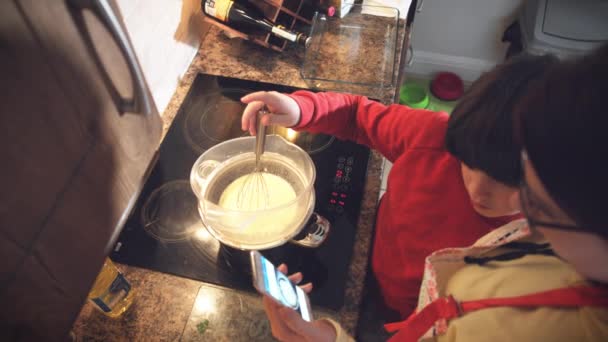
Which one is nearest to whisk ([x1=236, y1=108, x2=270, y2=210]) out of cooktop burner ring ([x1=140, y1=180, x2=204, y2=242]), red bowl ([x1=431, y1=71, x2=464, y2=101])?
cooktop burner ring ([x1=140, y1=180, x2=204, y2=242])

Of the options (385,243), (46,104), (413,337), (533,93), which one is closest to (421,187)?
(385,243)

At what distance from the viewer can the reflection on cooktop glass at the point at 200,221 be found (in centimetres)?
74

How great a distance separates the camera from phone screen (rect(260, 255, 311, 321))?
538mm

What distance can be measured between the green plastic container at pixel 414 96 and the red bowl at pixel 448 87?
0.30 ft

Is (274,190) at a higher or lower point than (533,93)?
lower

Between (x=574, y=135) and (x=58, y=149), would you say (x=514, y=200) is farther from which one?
(x=58, y=149)

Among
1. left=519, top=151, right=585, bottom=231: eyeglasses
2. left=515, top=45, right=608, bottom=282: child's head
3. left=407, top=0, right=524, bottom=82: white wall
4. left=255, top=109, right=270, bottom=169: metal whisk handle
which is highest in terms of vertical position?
left=515, top=45, right=608, bottom=282: child's head

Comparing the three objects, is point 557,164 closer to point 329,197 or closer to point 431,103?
point 329,197

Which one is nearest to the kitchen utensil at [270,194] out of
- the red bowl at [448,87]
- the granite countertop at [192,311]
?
Result: the granite countertop at [192,311]

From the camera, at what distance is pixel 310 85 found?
39.4 inches

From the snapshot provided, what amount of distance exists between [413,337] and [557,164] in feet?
1.18

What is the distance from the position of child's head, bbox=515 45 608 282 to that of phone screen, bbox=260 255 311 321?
33 centimetres

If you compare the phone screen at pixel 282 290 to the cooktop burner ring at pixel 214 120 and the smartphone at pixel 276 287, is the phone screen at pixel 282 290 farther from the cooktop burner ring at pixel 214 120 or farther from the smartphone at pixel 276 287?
→ the cooktop burner ring at pixel 214 120

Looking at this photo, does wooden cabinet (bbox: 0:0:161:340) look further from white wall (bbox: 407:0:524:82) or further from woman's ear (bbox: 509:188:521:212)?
white wall (bbox: 407:0:524:82)
